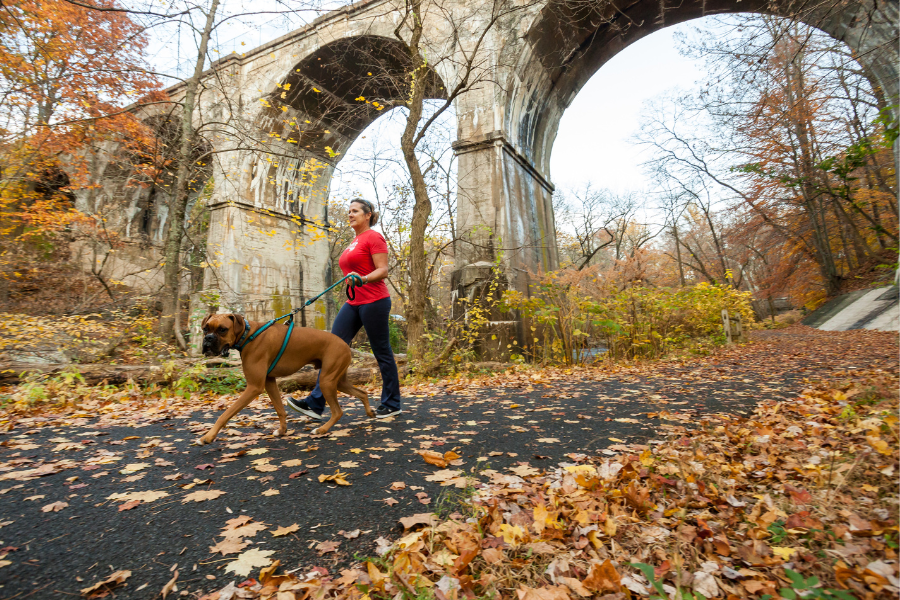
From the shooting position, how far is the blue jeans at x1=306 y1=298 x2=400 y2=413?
13.3ft

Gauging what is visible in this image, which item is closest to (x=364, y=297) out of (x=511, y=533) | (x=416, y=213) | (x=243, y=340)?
(x=243, y=340)

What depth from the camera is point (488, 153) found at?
1019cm

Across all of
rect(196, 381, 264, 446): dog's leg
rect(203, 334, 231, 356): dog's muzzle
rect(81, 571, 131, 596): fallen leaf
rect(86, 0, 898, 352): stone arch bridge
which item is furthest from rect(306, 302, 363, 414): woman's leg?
rect(86, 0, 898, 352): stone arch bridge

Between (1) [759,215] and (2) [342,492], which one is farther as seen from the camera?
(1) [759,215]

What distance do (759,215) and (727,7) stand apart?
14245mm

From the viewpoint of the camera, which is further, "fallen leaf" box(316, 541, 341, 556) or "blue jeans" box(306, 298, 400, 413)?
"blue jeans" box(306, 298, 400, 413)

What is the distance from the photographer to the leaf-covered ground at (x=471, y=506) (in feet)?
5.38

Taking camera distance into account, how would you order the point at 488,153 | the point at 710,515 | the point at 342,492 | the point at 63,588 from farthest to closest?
the point at 488,153 < the point at 342,492 < the point at 710,515 < the point at 63,588

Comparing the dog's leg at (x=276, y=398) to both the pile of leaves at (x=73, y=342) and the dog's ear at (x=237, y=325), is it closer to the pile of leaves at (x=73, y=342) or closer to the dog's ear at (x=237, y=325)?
the dog's ear at (x=237, y=325)

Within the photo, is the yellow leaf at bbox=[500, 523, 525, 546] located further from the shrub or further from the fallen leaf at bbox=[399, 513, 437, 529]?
the shrub

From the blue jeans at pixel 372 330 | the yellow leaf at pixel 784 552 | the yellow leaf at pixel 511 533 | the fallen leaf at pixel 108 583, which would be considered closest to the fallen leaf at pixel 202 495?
the fallen leaf at pixel 108 583

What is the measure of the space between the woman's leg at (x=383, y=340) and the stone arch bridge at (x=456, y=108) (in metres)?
4.86

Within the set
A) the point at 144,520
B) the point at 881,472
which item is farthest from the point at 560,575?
the point at 144,520

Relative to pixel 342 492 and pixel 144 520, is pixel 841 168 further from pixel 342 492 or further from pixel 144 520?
pixel 144 520
